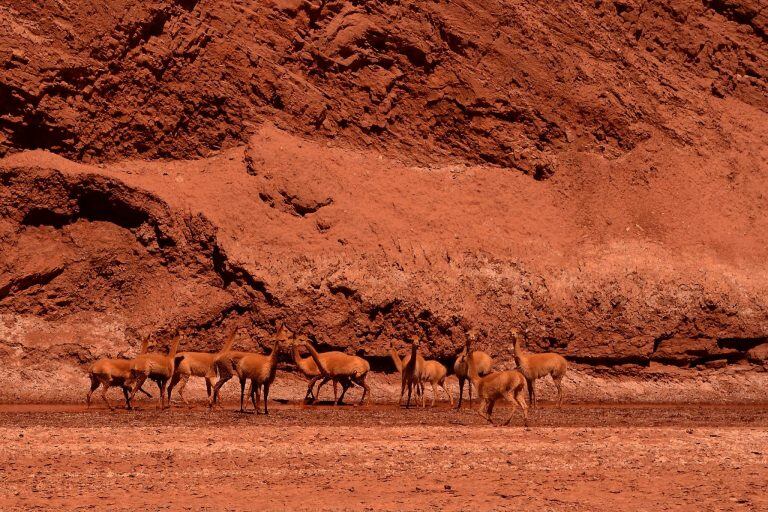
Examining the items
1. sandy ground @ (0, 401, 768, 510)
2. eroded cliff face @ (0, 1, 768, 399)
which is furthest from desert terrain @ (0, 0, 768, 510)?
sandy ground @ (0, 401, 768, 510)

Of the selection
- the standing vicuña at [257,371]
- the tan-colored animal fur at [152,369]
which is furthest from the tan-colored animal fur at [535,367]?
the tan-colored animal fur at [152,369]

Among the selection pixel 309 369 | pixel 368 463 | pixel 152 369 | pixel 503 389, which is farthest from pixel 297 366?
pixel 368 463

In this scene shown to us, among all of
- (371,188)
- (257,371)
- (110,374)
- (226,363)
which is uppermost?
(371,188)

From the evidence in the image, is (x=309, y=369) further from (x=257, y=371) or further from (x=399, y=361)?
(x=257, y=371)

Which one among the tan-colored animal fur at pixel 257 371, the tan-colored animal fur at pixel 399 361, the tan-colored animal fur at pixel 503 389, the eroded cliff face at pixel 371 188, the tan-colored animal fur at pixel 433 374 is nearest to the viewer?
the tan-colored animal fur at pixel 503 389

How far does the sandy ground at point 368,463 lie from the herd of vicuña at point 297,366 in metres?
0.91

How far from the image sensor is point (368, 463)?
14711 millimetres

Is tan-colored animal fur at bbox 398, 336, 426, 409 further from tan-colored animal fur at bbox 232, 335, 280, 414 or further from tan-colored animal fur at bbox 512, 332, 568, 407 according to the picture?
tan-colored animal fur at bbox 232, 335, 280, 414

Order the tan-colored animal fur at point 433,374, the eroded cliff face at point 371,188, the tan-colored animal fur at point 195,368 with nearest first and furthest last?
the tan-colored animal fur at point 195,368 < the tan-colored animal fur at point 433,374 < the eroded cliff face at point 371,188

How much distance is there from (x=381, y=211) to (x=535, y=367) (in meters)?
8.18

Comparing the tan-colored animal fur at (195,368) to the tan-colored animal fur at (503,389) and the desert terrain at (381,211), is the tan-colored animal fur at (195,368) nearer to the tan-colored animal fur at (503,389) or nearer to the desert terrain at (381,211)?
the desert terrain at (381,211)

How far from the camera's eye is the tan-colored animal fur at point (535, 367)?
24.3 meters

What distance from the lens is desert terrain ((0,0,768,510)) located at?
25266mm

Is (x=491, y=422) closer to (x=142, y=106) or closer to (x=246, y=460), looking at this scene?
(x=246, y=460)
